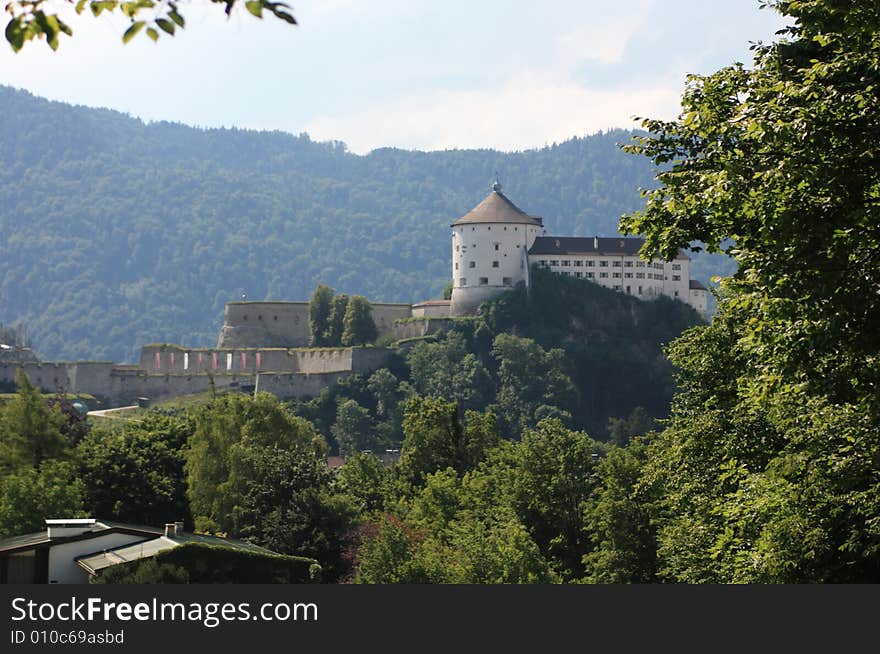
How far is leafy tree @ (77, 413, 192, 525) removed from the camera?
55.2 m

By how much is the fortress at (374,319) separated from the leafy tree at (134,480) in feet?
203

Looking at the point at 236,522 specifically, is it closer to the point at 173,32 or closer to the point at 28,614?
the point at 28,614

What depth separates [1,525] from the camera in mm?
47750

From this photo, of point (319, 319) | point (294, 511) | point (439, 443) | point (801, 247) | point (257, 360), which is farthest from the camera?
point (319, 319)

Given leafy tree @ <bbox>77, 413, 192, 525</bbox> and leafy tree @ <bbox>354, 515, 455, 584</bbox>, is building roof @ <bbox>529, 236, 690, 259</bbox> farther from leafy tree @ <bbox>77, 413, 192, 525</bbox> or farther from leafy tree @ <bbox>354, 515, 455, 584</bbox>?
leafy tree @ <bbox>354, 515, 455, 584</bbox>

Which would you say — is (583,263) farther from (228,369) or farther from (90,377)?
(90,377)

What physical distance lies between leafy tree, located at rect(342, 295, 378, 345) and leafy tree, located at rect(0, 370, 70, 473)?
69.4 metres

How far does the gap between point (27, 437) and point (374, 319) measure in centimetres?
7583

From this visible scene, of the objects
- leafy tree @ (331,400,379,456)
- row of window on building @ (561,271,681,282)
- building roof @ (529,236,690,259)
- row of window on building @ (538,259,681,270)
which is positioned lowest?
leafy tree @ (331,400,379,456)

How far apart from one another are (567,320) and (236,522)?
3021 inches

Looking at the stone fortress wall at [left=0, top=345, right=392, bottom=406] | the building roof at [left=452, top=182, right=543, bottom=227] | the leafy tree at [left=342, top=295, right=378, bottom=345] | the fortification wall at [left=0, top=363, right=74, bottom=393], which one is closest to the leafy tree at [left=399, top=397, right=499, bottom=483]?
the stone fortress wall at [left=0, top=345, right=392, bottom=406]

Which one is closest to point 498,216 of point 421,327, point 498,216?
Answer: point 498,216

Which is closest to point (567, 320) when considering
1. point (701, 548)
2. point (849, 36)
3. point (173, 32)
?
point (701, 548)

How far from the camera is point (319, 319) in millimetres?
131375
